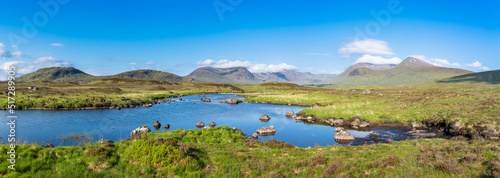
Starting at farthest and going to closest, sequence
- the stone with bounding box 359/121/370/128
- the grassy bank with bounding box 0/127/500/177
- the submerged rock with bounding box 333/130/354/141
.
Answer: the stone with bounding box 359/121/370/128 < the submerged rock with bounding box 333/130/354/141 < the grassy bank with bounding box 0/127/500/177

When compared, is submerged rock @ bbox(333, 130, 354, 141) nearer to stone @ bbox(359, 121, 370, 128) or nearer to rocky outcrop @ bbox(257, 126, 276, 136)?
rocky outcrop @ bbox(257, 126, 276, 136)

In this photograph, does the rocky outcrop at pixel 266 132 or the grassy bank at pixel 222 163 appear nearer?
the grassy bank at pixel 222 163

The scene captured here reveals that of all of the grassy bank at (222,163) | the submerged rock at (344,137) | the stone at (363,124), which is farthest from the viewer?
the stone at (363,124)

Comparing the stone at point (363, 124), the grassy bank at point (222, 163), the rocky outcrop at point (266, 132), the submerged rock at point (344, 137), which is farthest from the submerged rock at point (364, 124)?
the grassy bank at point (222, 163)

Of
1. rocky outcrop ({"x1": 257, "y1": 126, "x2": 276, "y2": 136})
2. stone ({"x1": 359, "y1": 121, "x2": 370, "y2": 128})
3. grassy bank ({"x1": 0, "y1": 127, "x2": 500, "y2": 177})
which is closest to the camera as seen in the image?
grassy bank ({"x1": 0, "y1": 127, "x2": 500, "y2": 177})

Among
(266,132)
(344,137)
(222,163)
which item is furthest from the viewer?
(266,132)

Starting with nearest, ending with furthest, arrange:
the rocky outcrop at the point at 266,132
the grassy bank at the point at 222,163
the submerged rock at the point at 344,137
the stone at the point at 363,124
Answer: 1. the grassy bank at the point at 222,163
2. the submerged rock at the point at 344,137
3. the rocky outcrop at the point at 266,132
4. the stone at the point at 363,124

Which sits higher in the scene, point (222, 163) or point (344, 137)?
point (222, 163)

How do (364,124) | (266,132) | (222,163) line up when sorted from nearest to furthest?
(222,163) < (266,132) < (364,124)

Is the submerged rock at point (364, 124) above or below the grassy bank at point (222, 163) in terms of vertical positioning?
below

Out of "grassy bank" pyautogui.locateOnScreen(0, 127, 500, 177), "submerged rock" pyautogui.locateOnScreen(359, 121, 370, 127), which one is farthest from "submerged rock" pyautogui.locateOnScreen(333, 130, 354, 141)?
"grassy bank" pyautogui.locateOnScreen(0, 127, 500, 177)

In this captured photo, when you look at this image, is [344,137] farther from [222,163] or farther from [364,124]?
[222,163]

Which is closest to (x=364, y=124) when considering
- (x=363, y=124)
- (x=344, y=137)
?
(x=363, y=124)

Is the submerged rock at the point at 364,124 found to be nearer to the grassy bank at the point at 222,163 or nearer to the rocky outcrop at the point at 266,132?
the rocky outcrop at the point at 266,132
